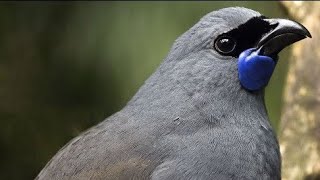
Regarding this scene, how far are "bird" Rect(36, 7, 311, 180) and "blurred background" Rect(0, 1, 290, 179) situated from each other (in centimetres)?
172

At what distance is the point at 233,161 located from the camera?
3.79 meters

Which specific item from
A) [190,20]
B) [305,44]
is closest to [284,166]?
[305,44]

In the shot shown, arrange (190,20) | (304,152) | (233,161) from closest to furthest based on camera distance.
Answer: (233,161) < (304,152) < (190,20)

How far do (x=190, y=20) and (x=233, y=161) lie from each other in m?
2.10

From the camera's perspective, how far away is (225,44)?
3.93 metres

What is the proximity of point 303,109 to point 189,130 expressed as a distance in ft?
4.74

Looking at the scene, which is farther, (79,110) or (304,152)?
(79,110)

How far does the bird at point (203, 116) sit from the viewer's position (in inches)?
150

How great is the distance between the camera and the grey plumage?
378cm

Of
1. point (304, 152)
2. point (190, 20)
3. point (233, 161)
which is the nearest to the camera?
point (233, 161)

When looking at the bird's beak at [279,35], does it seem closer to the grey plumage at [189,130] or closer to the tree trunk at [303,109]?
the grey plumage at [189,130]

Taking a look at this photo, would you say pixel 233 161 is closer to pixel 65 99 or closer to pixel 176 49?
pixel 176 49

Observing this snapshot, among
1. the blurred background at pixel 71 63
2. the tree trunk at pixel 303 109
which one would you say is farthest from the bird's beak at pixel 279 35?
the blurred background at pixel 71 63

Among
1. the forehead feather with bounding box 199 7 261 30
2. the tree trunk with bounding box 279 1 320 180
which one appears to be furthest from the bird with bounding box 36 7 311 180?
the tree trunk with bounding box 279 1 320 180
